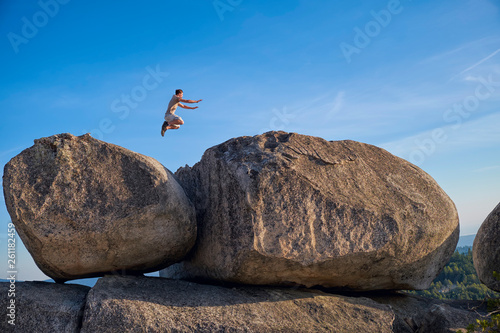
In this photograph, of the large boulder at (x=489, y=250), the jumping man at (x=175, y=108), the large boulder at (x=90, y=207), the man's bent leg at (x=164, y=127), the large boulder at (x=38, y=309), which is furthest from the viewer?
the man's bent leg at (x=164, y=127)

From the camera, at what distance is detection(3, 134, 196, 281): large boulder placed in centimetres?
743

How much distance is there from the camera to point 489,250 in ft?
28.8

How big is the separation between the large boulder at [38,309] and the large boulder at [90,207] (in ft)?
1.91

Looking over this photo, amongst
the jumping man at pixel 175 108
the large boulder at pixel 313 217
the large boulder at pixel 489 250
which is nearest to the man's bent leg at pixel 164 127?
the jumping man at pixel 175 108

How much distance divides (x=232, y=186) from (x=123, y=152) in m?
2.20

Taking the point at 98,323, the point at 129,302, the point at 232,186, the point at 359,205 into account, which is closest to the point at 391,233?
the point at 359,205

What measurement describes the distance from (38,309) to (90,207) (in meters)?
1.87

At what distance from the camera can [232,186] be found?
7.96 metres

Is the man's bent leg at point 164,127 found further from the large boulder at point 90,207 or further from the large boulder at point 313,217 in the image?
the large boulder at point 90,207

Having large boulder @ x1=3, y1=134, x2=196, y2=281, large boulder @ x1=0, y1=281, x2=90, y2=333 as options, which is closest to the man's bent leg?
large boulder @ x1=3, y1=134, x2=196, y2=281

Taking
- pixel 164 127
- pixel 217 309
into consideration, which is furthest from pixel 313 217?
pixel 164 127

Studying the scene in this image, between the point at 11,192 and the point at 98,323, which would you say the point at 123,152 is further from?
the point at 98,323

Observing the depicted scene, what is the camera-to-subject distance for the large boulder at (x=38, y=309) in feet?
22.8

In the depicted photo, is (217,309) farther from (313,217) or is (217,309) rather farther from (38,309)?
(38,309)
